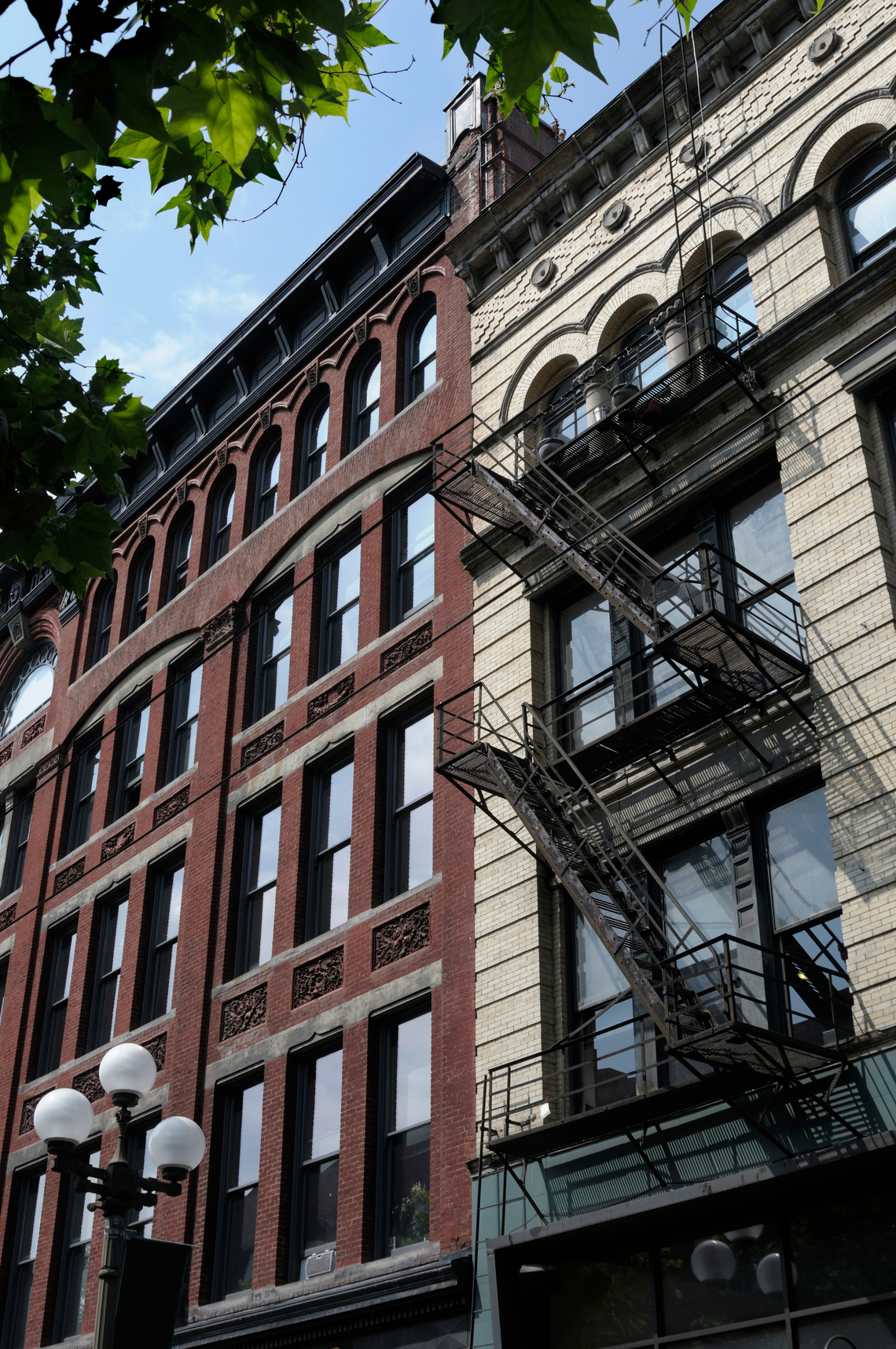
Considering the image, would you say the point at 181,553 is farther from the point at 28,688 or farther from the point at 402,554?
the point at 402,554

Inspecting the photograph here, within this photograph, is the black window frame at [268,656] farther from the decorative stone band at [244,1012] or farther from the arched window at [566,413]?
the arched window at [566,413]

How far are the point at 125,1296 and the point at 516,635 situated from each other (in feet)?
33.2

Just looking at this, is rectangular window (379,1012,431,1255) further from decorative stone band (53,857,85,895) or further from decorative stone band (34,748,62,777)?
decorative stone band (34,748,62,777)

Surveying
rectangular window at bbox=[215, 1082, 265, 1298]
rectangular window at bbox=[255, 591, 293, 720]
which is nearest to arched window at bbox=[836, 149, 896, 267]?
rectangular window at bbox=[255, 591, 293, 720]

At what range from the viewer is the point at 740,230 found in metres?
17.4

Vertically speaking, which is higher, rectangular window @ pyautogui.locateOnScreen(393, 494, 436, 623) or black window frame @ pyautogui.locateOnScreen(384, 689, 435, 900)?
rectangular window @ pyautogui.locateOnScreen(393, 494, 436, 623)

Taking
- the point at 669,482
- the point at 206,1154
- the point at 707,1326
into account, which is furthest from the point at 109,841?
the point at 707,1326

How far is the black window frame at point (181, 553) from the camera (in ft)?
90.1

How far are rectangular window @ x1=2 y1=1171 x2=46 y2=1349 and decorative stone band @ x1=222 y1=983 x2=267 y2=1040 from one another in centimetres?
520

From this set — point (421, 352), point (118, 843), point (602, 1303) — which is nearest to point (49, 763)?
point (118, 843)

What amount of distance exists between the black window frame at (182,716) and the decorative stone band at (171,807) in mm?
591

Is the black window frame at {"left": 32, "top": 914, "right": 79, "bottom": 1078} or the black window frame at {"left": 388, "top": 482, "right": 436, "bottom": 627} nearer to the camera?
the black window frame at {"left": 388, "top": 482, "right": 436, "bottom": 627}

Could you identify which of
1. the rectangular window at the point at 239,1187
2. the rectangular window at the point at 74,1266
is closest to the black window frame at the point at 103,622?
the rectangular window at the point at 74,1266

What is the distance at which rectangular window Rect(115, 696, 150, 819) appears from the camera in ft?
85.4
